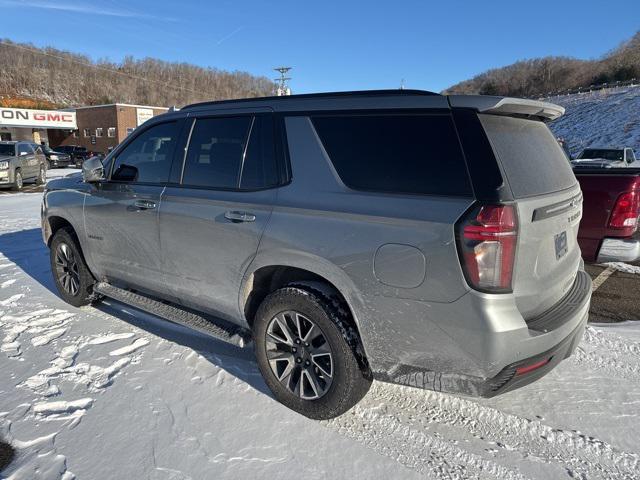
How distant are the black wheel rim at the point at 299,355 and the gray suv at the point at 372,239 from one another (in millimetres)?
11

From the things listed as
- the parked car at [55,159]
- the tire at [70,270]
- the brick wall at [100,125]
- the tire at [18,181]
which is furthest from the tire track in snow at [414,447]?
the brick wall at [100,125]

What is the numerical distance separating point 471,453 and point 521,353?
680mm

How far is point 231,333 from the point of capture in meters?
3.21

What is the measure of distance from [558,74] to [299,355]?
109069mm

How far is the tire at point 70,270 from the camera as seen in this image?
14.5 ft

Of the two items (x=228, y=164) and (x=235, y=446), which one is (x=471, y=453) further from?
(x=228, y=164)

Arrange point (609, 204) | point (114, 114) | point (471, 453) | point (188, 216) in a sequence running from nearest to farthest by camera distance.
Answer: point (471, 453) → point (188, 216) → point (609, 204) → point (114, 114)

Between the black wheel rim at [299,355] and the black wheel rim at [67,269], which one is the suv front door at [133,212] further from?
the black wheel rim at [299,355]

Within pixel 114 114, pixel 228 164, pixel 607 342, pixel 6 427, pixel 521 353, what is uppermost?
pixel 114 114

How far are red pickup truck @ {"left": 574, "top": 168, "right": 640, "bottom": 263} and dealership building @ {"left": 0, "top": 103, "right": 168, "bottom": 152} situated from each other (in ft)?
165

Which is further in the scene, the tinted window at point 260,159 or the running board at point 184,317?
the running board at point 184,317

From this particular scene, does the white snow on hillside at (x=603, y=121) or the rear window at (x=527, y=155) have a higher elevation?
the white snow on hillside at (x=603, y=121)

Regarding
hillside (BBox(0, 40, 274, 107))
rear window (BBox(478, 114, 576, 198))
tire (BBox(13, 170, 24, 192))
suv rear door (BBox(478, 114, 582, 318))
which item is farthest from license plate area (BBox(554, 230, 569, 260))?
hillside (BBox(0, 40, 274, 107))

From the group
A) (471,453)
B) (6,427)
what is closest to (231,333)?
(6,427)
